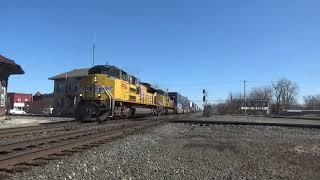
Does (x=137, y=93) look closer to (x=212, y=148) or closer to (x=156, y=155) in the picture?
(x=212, y=148)

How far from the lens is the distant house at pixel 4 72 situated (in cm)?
3641

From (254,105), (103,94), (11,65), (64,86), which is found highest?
(64,86)

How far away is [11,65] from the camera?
123 ft

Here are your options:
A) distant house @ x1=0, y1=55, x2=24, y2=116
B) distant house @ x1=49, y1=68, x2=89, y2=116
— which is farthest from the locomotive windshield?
distant house @ x1=49, y1=68, x2=89, y2=116

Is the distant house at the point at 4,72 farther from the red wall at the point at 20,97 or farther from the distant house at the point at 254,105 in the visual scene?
the red wall at the point at 20,97

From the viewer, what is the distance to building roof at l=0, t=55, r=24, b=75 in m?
36.2

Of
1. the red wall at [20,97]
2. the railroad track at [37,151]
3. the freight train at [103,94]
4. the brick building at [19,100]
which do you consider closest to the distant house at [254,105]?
the brick building at [19,100]

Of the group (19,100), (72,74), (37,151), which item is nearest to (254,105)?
(72,74)

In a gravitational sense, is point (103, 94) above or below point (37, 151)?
above

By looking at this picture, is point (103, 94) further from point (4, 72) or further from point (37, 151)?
point (37, 151)

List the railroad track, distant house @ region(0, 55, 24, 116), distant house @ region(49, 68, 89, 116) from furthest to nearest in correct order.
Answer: distant house @ region(49, 68, 89, 116), distant house @ region(0, 55, 24, 116), the railroad track

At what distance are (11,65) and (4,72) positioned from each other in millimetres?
836

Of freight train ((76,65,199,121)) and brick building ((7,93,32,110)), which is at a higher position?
brick building ((7,93,32,110))

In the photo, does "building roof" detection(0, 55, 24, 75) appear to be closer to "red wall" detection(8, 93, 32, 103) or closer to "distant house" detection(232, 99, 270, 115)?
"distant house" detection(232, 99, 270, 115)
